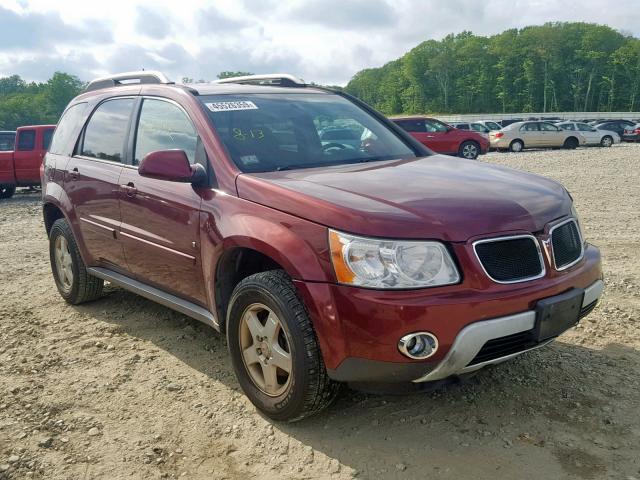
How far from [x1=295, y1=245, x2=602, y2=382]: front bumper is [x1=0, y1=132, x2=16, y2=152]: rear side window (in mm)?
14114

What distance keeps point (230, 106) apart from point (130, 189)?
91 centimetres

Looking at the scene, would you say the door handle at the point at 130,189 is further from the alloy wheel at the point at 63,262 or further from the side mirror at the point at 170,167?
the alloy wheel at the point at 63,262

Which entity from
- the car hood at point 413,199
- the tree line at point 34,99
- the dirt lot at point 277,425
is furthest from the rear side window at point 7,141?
the tree line at point 34,99

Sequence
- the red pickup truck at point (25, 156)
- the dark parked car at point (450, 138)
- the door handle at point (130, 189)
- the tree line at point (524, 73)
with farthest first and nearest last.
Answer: the tree line at point (524, 73) → the dark parked car at point (450, 138) → the red pickup truck at point (25, 156) → the door handle at point (130, 189)

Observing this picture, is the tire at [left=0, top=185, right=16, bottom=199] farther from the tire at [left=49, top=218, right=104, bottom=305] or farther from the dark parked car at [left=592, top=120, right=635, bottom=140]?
the dark parked car at [left=592, top=120, right=635, bottom=140]

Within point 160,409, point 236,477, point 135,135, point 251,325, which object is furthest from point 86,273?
point 236,477

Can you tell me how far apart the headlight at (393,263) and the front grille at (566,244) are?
0.68 meters

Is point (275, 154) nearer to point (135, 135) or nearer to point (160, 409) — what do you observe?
point (135, 135)

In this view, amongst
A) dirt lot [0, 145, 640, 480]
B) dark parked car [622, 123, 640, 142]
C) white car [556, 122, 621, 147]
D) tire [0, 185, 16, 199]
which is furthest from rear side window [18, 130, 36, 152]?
dark parked car [622, 123, 640, 142]

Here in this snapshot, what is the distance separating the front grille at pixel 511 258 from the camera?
2.78m

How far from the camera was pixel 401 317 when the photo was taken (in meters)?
2.62

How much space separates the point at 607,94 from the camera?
339 feet

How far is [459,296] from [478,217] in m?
0.41

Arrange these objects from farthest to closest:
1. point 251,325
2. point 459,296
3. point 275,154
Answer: point 275,154 → point 251,325 → point 459,296
